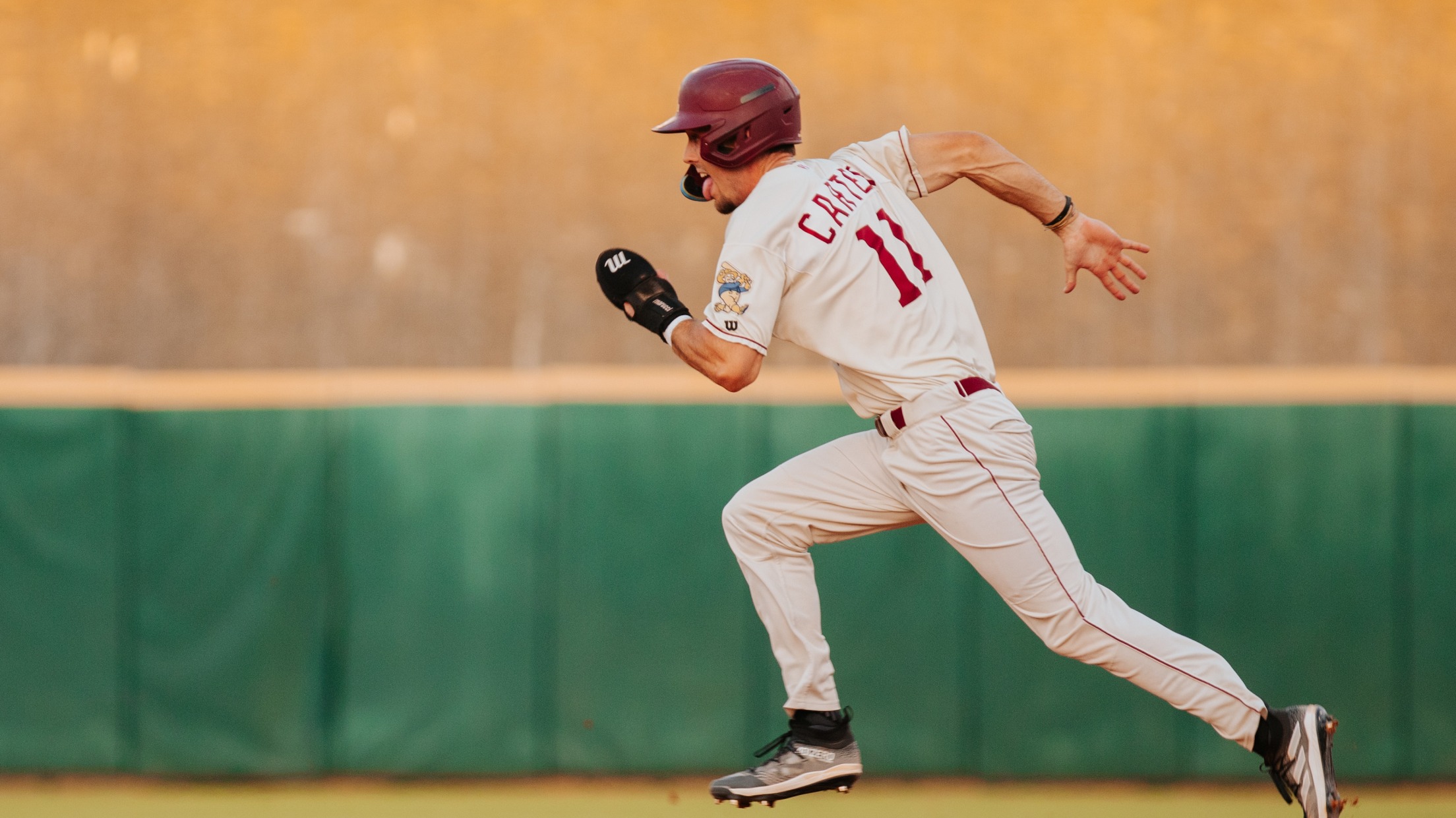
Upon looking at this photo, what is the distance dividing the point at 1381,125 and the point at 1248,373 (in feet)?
4.27

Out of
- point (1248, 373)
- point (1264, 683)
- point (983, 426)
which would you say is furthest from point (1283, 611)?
point (983, 426)

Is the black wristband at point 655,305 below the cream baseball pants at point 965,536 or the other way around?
the other way around

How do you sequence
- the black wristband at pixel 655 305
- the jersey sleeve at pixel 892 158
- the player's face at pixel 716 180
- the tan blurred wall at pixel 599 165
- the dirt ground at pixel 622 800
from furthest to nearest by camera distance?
the tan blurred wall at pixel 599 165, the dirt ground at pixel 622 800, the jersey sleeve at pixel 892 158, the player's face at pixel 716 180, the black wristband at pixel 655 305

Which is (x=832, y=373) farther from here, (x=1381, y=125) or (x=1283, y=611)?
(x=1381, y=125)

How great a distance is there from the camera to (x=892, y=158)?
3.53 m

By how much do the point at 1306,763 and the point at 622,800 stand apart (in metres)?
2.94

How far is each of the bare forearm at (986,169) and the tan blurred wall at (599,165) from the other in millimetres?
2110

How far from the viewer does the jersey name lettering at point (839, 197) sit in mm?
3203

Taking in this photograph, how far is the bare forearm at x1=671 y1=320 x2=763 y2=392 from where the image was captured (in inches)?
124

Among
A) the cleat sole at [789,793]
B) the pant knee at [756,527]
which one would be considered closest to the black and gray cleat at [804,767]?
the cleat sole at [789,793]

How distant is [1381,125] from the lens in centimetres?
564

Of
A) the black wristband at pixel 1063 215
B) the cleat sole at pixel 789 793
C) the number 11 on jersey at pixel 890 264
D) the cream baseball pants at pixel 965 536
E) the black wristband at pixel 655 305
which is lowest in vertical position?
the cleat sole at pixel 789 793

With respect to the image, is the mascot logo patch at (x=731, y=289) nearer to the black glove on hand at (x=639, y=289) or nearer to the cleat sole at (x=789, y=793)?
the black glove on hand at (x=639, y=289)

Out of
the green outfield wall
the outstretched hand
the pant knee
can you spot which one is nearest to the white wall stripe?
the green outfield wall
